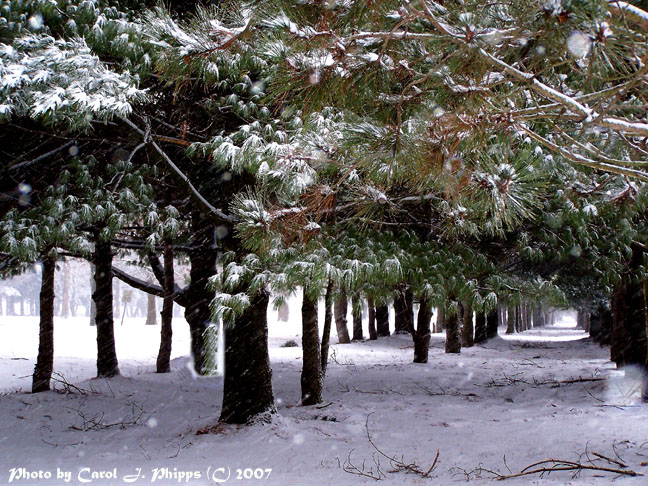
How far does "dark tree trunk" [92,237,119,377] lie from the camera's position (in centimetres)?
983

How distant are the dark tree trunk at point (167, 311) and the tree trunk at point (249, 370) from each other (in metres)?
3.75

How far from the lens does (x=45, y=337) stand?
9.02 metres

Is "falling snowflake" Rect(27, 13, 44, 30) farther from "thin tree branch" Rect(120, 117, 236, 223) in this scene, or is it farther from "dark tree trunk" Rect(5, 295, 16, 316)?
"dark tree trunk" Rect(5, 295, 16, 316)

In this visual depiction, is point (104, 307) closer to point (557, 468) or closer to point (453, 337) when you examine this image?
point (557, 468)

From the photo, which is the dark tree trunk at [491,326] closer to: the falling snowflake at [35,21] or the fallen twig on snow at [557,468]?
the fallen twig on snow at [557,468]

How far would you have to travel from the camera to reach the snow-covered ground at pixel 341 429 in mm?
4762

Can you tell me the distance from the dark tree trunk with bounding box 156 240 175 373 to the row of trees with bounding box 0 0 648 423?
41 centimetres

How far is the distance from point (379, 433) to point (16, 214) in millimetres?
6090

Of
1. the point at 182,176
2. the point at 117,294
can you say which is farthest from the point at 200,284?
the point at 117,294

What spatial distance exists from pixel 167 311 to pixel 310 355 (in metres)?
4.88

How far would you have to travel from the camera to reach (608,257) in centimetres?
693

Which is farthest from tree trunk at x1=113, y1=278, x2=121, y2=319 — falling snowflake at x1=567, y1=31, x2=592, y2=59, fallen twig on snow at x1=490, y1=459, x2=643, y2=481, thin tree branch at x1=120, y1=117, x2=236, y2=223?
falling snowflake at x1=567, y1=31, x2=592, y2=59

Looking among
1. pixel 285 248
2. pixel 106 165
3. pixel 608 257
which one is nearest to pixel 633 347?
pixel 608 257

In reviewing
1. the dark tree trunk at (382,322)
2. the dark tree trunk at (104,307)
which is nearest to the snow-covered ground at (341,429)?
the dark tree trunk at (104,307)
